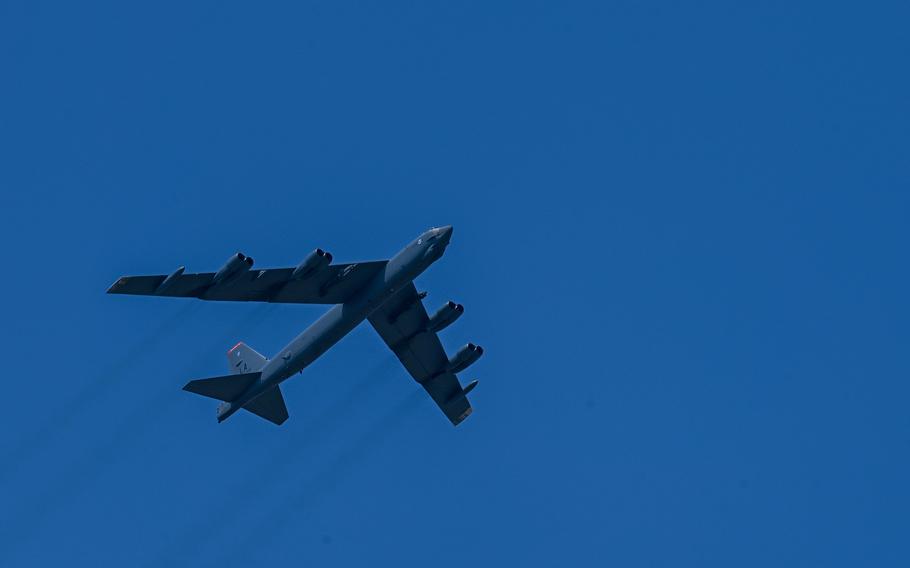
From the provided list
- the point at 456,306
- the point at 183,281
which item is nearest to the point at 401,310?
the point at 456,306

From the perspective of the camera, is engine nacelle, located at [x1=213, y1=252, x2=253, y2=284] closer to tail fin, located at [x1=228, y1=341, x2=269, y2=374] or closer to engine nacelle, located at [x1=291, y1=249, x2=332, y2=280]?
engine nacelle, located at [x1=291, y1=249, x2=332, y2=280]

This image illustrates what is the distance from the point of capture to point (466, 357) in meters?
57.5

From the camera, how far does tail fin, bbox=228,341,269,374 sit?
185ft

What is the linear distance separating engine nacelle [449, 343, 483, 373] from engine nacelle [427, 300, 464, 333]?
2.15 metres

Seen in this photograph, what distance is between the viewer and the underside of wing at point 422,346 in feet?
183

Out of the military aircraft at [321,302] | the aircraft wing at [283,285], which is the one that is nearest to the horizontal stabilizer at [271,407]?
the military aircraft at [321,302]

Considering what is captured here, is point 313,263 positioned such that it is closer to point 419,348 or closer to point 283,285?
point 283,285

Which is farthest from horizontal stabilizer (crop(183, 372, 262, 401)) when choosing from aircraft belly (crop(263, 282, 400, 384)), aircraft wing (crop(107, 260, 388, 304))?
aircraft wing (crop(107, 260, 388, 304))

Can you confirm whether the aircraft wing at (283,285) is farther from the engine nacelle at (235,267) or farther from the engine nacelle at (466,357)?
the engine nacelle at (466,357)

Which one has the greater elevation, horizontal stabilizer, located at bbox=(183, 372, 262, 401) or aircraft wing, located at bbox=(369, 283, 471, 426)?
aircraft wing, located at bbox=(369, 283, 471, 426)

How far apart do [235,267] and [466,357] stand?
12369 mm

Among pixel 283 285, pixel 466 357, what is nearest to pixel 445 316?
pixel 466 357

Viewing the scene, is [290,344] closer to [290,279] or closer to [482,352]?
[290,279]

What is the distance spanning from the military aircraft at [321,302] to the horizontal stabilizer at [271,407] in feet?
0.14
